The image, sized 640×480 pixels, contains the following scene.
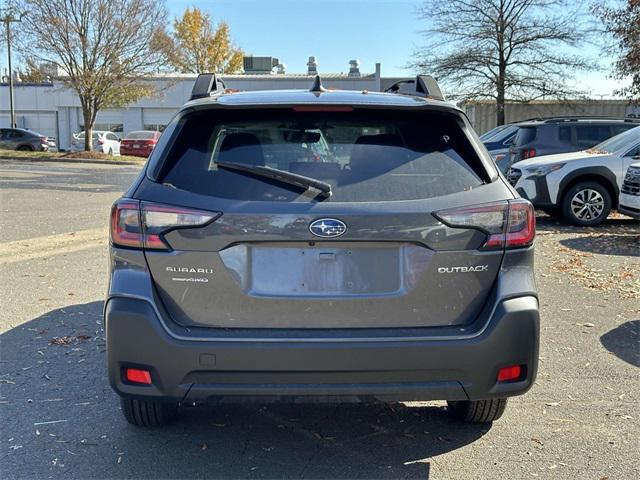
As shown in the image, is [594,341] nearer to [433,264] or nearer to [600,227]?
[433,264]

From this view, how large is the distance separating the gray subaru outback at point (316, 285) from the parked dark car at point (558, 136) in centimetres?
1062

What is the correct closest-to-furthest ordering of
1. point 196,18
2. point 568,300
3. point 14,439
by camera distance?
point 14,439 → point 568,300 → point 196,18

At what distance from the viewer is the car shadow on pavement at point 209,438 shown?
3135 mm

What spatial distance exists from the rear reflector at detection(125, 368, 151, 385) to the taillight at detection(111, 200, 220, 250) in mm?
555

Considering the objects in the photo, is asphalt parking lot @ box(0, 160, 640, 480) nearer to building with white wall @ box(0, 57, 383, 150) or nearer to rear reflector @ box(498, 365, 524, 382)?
rear reflector @ box(498, 365, 524, 382)

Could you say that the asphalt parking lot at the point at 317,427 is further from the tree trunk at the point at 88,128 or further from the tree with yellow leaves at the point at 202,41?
the tree with yellow leaves at the point at 202,41

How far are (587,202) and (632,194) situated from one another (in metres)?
2.16

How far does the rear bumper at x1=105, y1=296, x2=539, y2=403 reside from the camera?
8.93ft

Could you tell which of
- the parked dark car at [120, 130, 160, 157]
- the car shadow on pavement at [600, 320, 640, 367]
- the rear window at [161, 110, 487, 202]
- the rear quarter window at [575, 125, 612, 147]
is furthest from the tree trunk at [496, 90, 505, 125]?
the rear window at [161, 110, 487, 202]

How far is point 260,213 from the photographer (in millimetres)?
2727

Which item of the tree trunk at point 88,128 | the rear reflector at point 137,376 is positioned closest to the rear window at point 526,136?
the rear reflector at point 137,376

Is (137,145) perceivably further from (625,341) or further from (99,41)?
(625,341)

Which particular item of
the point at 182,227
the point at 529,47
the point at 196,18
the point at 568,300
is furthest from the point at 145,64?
the point at 182,227

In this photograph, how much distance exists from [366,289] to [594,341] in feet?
10.3
